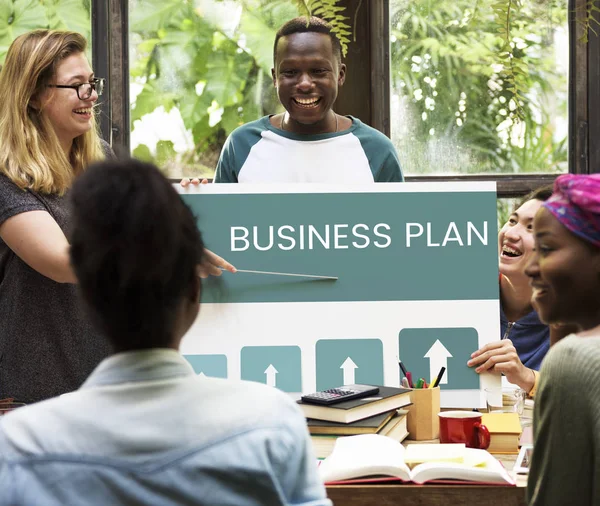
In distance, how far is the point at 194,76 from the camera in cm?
299

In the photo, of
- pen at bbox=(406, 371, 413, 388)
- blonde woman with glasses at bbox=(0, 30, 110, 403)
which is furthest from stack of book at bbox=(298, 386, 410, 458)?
blonde woman with glasses at bbox=(0, 30, 110, 403)

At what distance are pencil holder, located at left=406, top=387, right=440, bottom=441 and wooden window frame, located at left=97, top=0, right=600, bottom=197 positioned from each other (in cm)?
139

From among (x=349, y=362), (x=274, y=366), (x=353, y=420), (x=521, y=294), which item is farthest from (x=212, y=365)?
(x=521, y=294)

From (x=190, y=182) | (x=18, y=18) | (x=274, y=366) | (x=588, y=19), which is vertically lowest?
(x=274, y=366)

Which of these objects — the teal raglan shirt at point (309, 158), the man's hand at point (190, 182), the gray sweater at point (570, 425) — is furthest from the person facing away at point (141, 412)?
the teal raglan shirt at point (309, 158)

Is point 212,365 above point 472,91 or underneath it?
underneath

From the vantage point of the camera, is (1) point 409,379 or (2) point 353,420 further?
(1) point 409,379

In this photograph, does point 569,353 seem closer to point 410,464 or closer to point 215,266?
point 410,464

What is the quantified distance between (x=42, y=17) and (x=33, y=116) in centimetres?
109

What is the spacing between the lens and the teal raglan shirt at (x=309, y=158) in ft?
7.66

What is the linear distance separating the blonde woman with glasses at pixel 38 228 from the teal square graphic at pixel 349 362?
48cm

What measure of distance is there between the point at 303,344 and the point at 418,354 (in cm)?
26

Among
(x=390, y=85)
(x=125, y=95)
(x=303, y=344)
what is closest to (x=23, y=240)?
(x=303, y=344)

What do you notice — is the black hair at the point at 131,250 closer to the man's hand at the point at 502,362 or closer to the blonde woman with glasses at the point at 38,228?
the blonde woman with glasses at the point at 38,228
